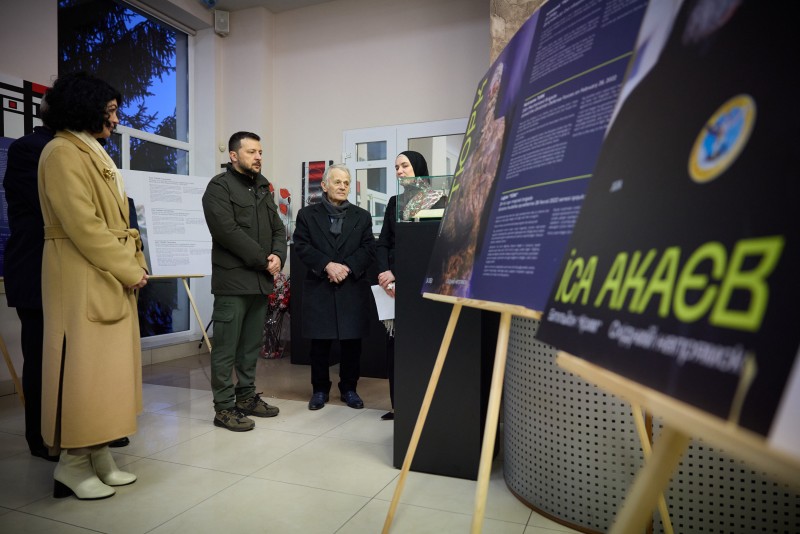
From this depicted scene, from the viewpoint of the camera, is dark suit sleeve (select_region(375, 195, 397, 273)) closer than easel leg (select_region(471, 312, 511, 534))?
No

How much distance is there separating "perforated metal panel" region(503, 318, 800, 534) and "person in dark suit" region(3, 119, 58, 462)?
1.93 m

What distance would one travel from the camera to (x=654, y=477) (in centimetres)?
54

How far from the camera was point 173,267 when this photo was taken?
4.21m

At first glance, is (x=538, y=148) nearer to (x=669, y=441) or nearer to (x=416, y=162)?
(x=669, y=441)

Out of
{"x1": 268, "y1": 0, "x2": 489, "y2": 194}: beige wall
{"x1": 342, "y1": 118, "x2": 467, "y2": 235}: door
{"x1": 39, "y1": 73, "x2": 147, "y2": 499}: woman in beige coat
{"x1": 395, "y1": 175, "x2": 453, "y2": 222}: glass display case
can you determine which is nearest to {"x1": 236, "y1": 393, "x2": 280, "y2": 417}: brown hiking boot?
{"x1": 39, "y1": 73, "x2": 147, "y2": 499}: woman in beige coat

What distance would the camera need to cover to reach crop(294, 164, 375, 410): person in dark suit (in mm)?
3189

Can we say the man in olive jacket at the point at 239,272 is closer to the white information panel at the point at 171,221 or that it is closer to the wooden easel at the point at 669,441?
the white information panel at the point at 171,221

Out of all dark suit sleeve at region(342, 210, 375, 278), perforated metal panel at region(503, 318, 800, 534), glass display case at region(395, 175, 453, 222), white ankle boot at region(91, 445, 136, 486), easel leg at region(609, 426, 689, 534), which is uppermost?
glass display case at region(395, 175, 453, 222)

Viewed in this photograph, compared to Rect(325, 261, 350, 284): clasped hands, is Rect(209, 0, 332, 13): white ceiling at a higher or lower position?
higher

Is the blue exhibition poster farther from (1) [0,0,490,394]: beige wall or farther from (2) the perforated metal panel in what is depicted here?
(1) [0,0,490,394]: beige wall

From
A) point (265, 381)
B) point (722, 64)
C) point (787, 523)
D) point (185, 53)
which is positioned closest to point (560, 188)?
point (722, 64)

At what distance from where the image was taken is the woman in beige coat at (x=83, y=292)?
72.1 inches

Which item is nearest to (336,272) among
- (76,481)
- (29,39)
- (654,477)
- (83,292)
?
(83,292)

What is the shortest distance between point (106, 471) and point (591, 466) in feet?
5.81
